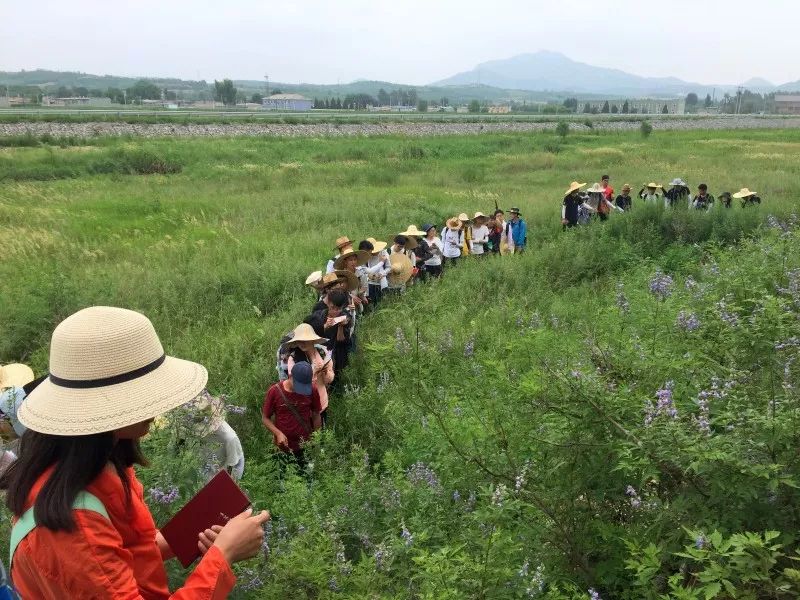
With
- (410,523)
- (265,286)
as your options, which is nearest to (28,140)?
(265,286)

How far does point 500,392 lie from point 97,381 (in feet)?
7.92

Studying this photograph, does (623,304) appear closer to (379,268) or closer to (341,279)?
(341,279)

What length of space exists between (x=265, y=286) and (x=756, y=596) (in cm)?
751

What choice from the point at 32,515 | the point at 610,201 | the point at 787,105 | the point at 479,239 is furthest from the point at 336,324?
the point at 787,105

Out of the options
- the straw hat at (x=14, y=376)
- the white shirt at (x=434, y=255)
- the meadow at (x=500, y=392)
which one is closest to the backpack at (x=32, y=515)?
the meadow at (x=500, y=392)

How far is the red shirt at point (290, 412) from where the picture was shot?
461cm

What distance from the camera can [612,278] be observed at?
872 centimetres

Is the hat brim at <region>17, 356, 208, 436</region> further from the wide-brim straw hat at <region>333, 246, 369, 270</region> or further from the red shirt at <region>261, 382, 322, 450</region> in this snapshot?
the wide-brim straw hat at <region>333, 246, 369, 270</region>

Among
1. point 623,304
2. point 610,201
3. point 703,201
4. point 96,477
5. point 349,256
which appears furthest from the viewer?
point 610,201

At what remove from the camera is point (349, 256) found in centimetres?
679

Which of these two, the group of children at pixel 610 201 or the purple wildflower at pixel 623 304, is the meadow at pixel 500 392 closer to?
the purple wildflower at pixel 623 304

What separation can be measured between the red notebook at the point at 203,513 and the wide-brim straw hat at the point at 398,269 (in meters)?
6.04

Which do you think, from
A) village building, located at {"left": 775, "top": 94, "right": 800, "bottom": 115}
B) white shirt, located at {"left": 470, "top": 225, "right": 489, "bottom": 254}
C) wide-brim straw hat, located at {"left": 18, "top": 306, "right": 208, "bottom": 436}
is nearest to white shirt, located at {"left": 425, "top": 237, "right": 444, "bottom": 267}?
white shirt, located at {"left": 470, "top": 225, "right": 489, "bottom": 254}

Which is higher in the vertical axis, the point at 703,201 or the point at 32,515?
the point at 32,515
